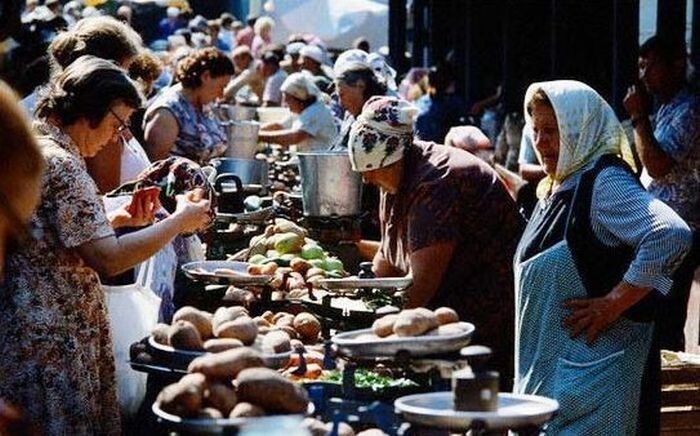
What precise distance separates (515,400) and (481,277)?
5.39 ft

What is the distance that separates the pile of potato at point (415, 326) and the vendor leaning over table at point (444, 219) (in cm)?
116

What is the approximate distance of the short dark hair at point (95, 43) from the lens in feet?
23.4

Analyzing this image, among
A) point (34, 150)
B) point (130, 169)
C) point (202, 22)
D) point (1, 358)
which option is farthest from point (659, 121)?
point (202, 22)

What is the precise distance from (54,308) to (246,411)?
1299 millimetres

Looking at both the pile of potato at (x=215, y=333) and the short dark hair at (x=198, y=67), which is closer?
the pile of potato at (x=215, y=333)

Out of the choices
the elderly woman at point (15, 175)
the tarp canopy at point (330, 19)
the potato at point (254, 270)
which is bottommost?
the tarp canopy at point (330, 19)

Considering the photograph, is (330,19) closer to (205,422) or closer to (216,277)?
(216,277)

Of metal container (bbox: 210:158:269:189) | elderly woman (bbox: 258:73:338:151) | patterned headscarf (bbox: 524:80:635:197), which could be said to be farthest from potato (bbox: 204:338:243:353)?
elderly woman (bbox: 258:73:338:151)

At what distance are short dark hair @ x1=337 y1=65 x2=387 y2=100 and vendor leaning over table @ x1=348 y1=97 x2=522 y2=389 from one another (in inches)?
128

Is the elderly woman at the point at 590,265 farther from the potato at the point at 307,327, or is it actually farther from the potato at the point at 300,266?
the potato at the point at 300,266

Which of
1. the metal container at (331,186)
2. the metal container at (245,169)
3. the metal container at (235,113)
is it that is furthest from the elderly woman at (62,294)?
the metal container at (235,113)

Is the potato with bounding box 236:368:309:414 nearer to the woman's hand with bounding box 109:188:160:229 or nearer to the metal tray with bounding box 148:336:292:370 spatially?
the metal tray with bounding box 148:336:292:370

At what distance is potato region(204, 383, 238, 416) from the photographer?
4215 millimetres

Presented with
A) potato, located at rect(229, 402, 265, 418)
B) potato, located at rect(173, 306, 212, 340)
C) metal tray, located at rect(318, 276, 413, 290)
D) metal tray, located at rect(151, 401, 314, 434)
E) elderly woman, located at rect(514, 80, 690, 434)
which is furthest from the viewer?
metal tray, located at rect(318, 276, 413, 290)
